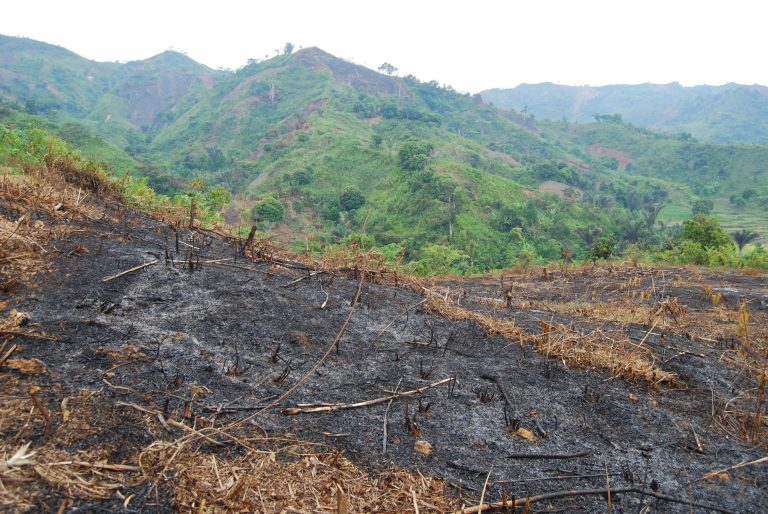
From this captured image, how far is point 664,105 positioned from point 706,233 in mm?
153454

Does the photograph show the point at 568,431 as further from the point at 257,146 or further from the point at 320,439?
the point at 257,146

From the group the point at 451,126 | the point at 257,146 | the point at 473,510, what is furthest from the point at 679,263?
the point at 451,126

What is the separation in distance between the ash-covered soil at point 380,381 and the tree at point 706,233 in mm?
15307

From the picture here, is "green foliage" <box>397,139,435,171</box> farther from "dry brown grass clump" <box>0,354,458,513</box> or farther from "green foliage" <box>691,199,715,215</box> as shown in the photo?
"dry brown grass clump" <box>0,354,458,513</box>

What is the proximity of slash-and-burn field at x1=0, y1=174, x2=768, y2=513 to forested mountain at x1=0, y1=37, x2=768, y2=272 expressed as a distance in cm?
399

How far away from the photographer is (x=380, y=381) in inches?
138

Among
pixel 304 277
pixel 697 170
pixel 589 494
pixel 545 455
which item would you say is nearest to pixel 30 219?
pixel 304 277

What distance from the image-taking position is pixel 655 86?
547ft

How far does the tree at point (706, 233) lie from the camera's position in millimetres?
17797

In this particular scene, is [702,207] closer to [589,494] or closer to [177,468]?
[589,494]

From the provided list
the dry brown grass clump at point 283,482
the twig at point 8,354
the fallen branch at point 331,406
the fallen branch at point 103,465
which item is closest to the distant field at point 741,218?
the fallen branch at point 331,406

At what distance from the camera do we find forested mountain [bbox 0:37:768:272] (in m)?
30.7

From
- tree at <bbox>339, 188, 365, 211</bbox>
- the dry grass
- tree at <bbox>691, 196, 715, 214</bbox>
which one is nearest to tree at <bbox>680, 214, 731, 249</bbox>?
the dry grass

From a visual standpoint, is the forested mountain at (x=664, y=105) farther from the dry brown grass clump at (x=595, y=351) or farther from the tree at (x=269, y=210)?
the dry brown grass clump at (x=595, y=351)
